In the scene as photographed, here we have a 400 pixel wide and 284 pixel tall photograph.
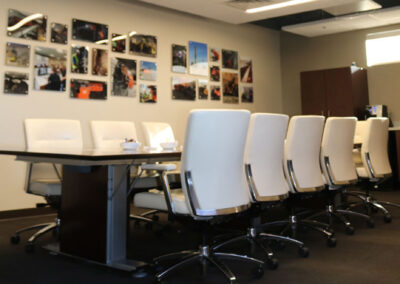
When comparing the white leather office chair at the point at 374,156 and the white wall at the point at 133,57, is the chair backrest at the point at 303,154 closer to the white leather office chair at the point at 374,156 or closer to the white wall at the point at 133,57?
the white leather office chair at the point at 374,156

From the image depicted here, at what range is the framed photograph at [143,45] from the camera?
20.9 ft

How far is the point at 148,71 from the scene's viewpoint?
6566 millimetres

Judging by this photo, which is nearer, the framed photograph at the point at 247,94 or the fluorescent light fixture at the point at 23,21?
the fluorescent light fixture at the point at 23,21

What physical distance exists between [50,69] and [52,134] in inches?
72.9

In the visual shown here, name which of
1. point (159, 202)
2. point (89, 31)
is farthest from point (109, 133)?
point (89, 31)

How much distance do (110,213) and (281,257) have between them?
1.29 meters

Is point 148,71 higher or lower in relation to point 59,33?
lower

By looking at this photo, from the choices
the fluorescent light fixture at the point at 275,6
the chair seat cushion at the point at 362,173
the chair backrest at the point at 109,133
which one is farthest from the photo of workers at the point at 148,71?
the chair seat cushion at the point at 362,173

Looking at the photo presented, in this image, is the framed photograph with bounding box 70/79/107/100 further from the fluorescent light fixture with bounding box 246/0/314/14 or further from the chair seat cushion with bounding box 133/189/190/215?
the chair seat cushion with bounding box 133/189/190/215

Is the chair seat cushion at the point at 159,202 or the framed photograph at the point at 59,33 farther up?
the framed photograph at the point at 59,33

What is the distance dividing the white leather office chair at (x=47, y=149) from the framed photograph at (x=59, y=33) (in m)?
1.90

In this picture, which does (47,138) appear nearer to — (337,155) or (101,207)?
(101,207)

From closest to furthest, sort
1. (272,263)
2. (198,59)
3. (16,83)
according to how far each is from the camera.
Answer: (272,263) → (16,83) → (198,59)

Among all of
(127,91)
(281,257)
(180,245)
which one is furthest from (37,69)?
(281,257)
